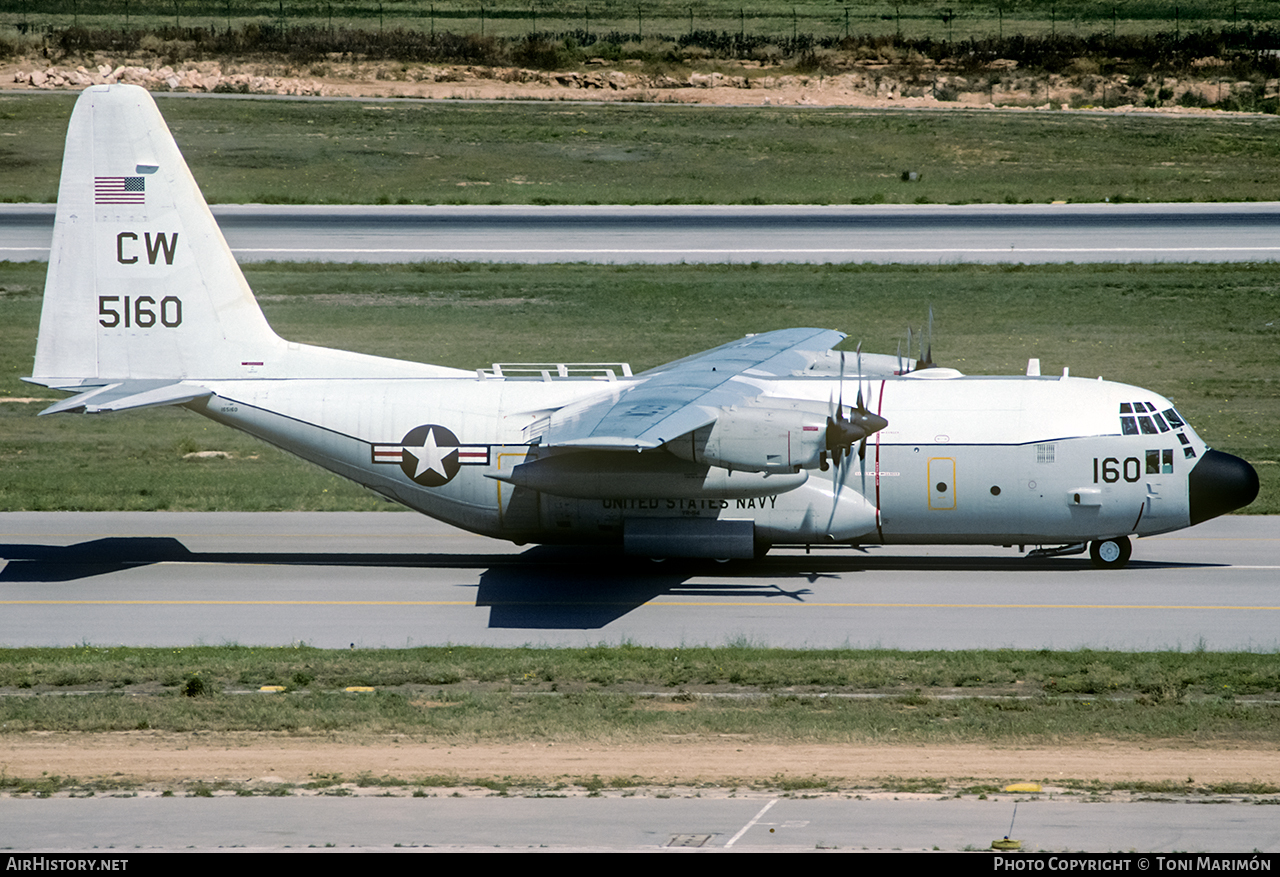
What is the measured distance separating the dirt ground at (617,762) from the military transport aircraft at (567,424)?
331 inches

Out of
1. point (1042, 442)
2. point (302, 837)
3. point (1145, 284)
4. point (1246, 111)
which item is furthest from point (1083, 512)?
point (1246, 111)

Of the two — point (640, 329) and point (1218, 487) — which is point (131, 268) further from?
point (640, 329)

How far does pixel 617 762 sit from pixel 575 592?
31.1ft

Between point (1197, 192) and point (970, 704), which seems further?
point (1197, 192)

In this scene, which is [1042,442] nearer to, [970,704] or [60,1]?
[970,704]

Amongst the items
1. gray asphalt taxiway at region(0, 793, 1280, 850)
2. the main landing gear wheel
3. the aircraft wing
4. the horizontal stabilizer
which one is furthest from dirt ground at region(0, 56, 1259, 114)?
gray asphalt taxiway at region(0, 793, 1280, 850)

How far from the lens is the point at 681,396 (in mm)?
24125

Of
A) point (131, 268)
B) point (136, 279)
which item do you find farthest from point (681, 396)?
point (131, 268)

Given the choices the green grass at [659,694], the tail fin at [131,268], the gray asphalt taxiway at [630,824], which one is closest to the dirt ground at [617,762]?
the green grass at [659,694]

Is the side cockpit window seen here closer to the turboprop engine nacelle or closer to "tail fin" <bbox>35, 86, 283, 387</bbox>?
the turboprop engine nacelle

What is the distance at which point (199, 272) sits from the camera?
27.7 m

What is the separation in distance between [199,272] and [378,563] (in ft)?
22.8

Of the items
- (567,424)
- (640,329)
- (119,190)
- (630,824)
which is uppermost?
(119,190)
